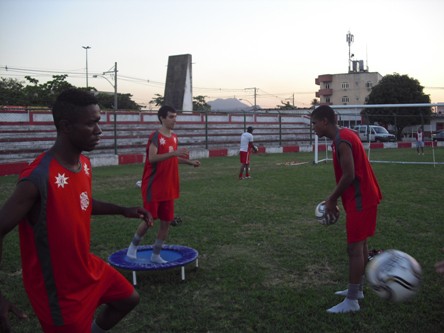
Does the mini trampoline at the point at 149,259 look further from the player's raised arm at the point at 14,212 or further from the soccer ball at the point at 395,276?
the player's raised arm at the point at 14,212

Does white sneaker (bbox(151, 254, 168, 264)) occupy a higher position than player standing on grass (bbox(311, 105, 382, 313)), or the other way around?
player standing on grass (bbox(311, 105, 382, 313))

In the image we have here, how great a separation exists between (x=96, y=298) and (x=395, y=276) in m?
2.48

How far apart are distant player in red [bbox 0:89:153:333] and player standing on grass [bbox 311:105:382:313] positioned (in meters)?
2.49

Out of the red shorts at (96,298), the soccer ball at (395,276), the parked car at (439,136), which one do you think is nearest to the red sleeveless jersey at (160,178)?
the red shorts at (96,298)

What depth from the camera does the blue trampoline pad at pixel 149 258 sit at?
5.09 metres

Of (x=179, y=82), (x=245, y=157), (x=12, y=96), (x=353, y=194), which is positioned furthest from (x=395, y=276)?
(x=12, y=96)

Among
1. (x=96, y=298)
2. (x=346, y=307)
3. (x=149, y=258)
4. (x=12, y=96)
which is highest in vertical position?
(x=12, y=96)

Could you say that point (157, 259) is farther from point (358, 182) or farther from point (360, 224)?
point (358, 182)

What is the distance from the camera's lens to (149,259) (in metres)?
5.70

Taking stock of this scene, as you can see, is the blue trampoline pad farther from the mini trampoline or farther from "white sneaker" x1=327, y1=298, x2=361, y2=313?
"white sneaker" x1=327, y1=298, x2=361, y2=313

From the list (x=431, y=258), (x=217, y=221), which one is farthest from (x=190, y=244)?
(x=431, y=258)

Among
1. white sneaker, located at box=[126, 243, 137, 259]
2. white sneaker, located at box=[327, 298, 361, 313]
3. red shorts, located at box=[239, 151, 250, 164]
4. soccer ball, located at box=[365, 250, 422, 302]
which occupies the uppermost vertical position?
red shorts, located at box=[239, 151, 250, 164]

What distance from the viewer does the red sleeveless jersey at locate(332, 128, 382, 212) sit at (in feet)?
14.1

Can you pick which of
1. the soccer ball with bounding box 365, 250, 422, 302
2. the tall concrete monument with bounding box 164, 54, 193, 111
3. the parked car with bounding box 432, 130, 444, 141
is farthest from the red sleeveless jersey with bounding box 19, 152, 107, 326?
the parked car with bounding box 432, 130, 444, 141
